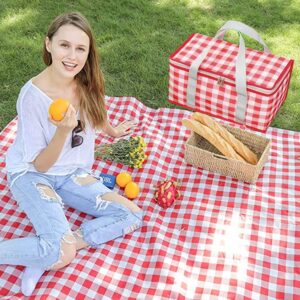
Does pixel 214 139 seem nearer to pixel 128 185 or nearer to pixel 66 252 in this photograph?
pixel 128 185

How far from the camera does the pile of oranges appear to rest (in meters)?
3.03

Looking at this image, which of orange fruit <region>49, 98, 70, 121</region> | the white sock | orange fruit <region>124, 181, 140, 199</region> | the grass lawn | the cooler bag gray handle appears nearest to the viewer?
orange fruit <region>49, 98, 70, 121</region>

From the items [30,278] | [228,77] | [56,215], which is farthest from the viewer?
[228,77]

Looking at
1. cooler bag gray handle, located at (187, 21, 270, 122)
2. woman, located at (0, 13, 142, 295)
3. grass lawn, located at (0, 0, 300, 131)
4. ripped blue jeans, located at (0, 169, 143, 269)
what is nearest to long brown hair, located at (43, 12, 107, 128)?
woman, located at (0, 13, 142, 295)

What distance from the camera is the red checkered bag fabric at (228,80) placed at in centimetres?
290

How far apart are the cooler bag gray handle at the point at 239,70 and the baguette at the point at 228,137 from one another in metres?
0.11

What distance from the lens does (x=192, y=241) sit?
9.25ft

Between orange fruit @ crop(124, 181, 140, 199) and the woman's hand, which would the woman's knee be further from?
the woman's hand

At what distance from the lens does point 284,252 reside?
2.76 metres

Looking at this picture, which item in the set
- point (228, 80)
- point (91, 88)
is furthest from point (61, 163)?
point (228, 80)

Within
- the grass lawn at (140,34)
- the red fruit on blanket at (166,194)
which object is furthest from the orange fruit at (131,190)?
the grass lawn at (140,34)

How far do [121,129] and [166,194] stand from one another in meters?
0.67

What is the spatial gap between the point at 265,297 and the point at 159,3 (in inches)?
125

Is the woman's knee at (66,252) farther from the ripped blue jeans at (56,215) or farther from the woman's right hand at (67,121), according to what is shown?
the woman's right hand at (67,121)
